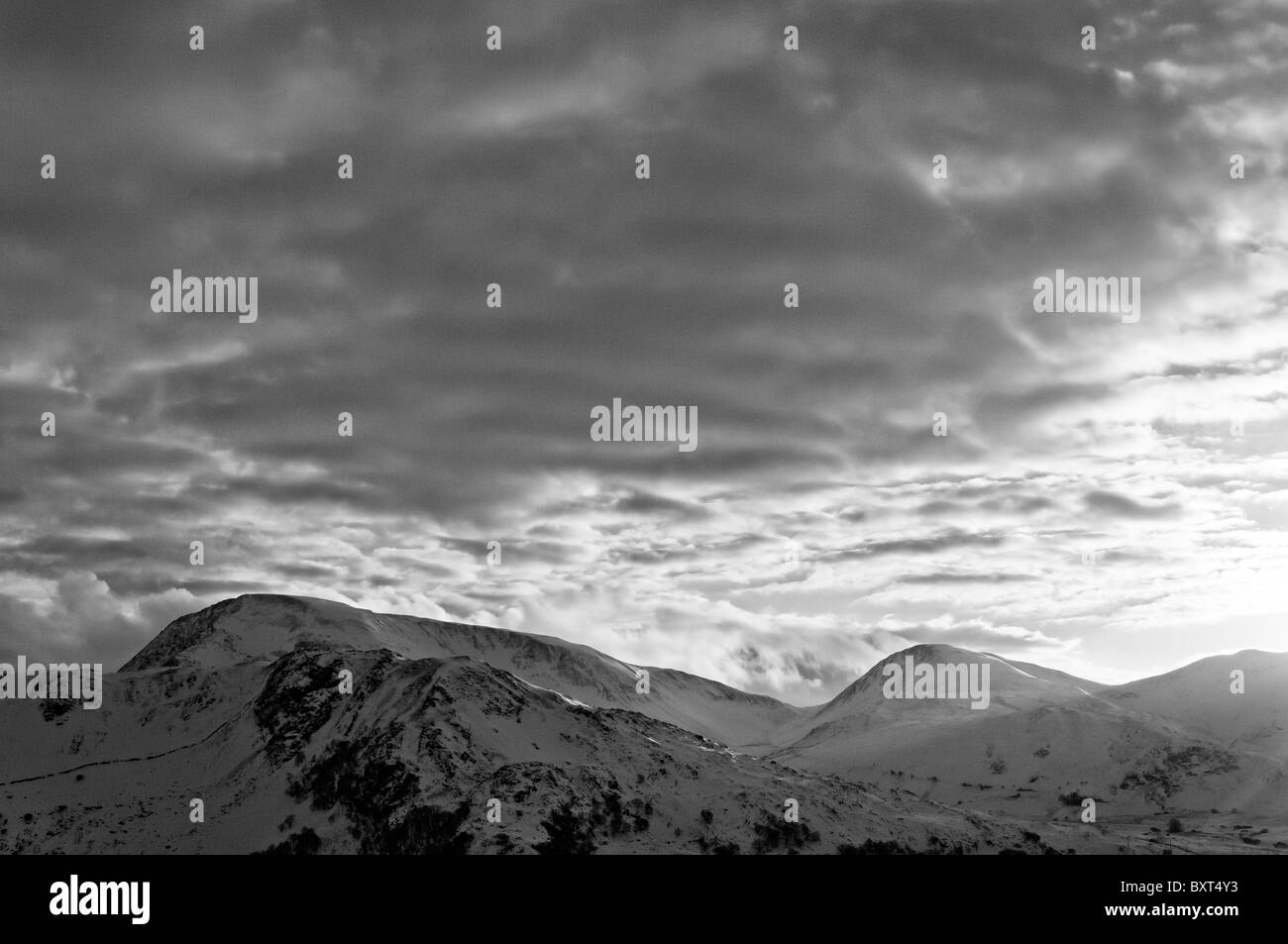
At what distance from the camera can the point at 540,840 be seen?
17975 centimetres
